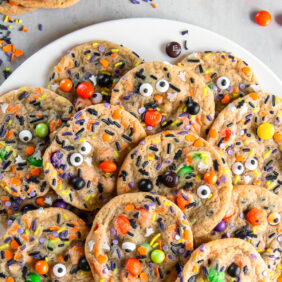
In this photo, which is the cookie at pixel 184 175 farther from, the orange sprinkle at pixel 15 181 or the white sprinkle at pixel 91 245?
the orange sprinkle at pixel 15 181

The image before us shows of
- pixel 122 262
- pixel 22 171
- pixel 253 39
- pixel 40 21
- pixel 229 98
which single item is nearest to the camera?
pixel 122 262

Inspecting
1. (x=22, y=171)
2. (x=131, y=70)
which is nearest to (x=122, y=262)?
(x=22, y=171)

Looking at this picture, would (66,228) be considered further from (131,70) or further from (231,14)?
(231,14)

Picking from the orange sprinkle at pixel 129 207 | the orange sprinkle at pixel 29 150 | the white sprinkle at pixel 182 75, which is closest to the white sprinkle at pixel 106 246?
the orange sprinkle at pixel 129 207

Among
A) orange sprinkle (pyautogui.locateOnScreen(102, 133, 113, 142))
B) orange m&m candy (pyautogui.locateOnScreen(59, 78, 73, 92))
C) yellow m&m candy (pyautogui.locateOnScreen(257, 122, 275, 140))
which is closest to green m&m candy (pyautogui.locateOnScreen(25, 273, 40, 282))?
orange sprinkle (pyautogui.locateOnScreen(102, 133, 113, 142))

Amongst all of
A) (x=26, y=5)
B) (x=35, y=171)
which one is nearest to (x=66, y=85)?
(x=35, y=171)

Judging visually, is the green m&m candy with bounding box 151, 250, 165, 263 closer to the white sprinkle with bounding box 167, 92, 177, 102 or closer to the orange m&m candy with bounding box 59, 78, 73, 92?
the white sprinkle with bounding box 167, 92, 177, 102
